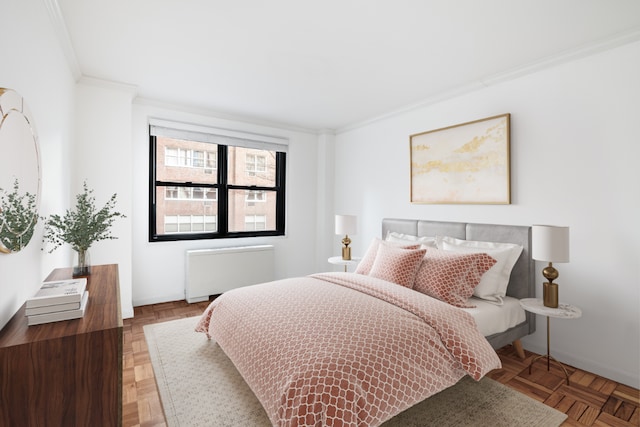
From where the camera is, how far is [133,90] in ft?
10.8

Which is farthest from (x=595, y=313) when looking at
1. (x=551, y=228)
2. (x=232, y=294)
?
(x=232, y=294)

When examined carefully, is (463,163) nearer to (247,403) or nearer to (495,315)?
(495,315)

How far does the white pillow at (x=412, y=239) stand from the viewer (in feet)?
10.4

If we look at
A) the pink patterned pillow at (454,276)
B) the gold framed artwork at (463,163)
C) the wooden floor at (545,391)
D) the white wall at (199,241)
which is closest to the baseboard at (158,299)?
the white wall at (199,241)

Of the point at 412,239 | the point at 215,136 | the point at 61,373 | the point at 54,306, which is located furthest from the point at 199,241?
the point at 61,373

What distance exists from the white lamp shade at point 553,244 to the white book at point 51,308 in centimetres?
279

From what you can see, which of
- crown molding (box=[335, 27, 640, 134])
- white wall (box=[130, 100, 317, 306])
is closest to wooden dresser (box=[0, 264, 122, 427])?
white wall (box=[130, 100, 317, 306])

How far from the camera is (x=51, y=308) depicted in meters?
1.29

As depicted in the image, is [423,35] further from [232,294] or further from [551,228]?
[232,294]

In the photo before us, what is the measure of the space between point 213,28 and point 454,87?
2314 mm

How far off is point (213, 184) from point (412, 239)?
267 centimetres

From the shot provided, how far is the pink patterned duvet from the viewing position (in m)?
1.40

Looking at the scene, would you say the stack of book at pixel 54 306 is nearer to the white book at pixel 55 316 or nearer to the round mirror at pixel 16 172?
the white book at pixel 55 316

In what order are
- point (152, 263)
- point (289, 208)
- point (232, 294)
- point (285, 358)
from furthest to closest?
point (289, 208) < point (152, 263) < point (232, 294) < point (285, 358)
